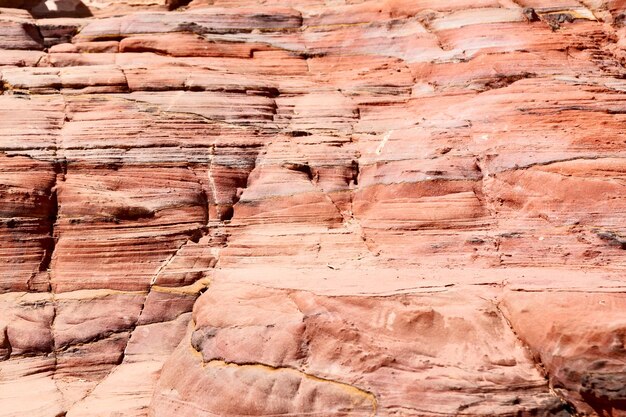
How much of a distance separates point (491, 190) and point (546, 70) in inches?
116

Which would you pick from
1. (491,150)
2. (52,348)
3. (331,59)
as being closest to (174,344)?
(52,348)

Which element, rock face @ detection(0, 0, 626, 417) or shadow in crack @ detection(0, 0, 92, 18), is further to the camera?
shadow in crack @ detection(0, 0, 92, 18)

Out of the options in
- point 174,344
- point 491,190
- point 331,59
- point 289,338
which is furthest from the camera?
point 331,59

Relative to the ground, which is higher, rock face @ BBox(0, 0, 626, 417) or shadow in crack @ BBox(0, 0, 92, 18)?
shadow in crack @ BBox(0, 0, 92, 18)

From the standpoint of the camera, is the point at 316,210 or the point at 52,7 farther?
the point at 52,7

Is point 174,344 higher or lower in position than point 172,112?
lower

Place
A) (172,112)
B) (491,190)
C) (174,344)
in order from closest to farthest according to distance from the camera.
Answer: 1. (174,344)
2. (491,190)
3. (172,112)

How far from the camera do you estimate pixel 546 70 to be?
11773mm

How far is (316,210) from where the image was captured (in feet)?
34.4

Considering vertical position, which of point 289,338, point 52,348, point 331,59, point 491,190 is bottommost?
point 52,348

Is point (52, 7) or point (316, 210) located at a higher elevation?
point (52, 7)

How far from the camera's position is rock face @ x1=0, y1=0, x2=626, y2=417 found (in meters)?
7.10

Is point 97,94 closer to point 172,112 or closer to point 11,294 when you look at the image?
point 172,112

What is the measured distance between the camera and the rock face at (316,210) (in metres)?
7.10
